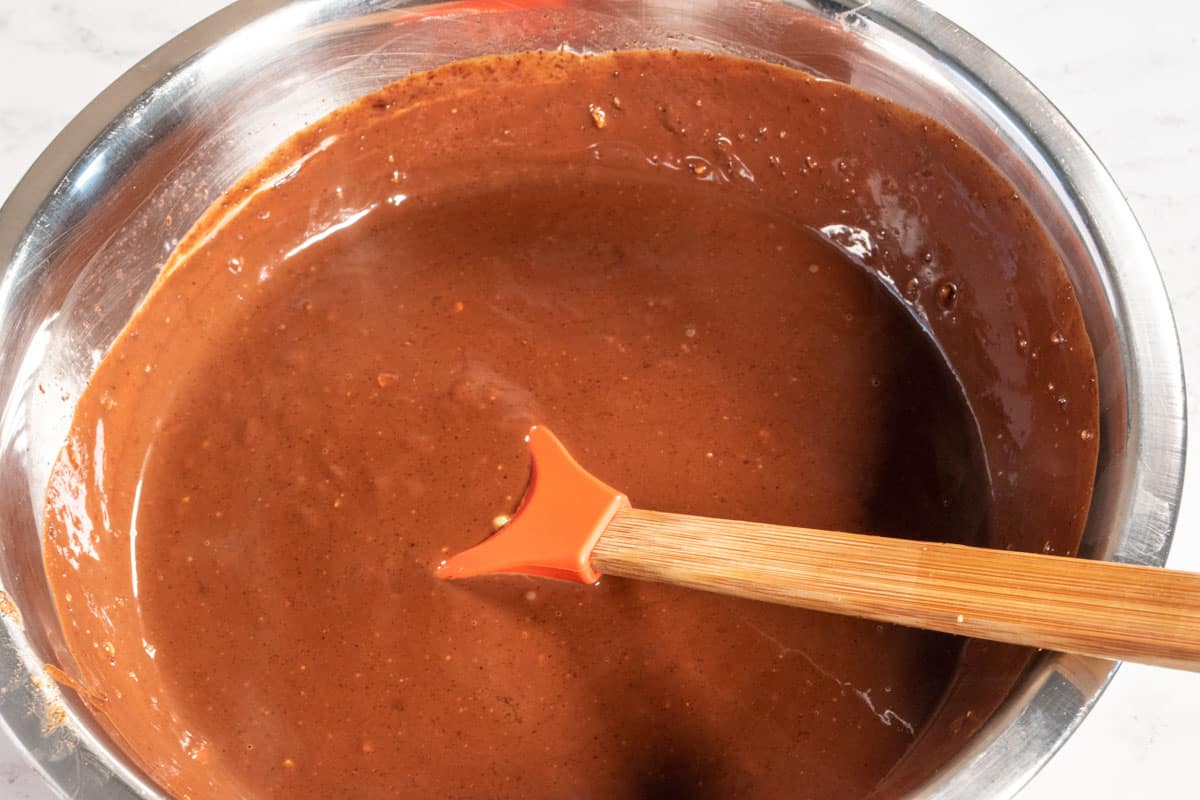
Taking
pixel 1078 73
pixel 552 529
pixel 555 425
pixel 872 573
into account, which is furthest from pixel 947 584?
pixel 1078 73

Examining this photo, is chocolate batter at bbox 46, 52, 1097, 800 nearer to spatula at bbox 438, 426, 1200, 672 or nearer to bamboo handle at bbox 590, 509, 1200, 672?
spatula at bbox 438, 426, 1200, 672

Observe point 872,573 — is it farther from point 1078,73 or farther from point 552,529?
point 1078,73

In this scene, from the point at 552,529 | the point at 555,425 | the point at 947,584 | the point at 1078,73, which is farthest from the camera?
the point at 1078,73

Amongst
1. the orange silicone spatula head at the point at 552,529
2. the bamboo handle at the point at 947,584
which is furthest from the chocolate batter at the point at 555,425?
the bamboo handle at the point at 947,584

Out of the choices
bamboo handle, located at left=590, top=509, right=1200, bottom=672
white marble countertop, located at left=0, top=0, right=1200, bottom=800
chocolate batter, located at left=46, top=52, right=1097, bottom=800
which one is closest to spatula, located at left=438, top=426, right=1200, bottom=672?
bamboo handle, located at left=590, top=509, right=1200, bottom=672

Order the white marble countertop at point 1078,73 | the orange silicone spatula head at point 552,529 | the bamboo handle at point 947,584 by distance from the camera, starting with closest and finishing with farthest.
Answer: the bamboo handle at point 947,584
the orange silicone spatula head at point 552,529
the white marble countertop at point 1078,73

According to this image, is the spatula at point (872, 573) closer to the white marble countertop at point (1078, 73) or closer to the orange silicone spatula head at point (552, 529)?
the orange silicone spatula head at point (552, 529)
